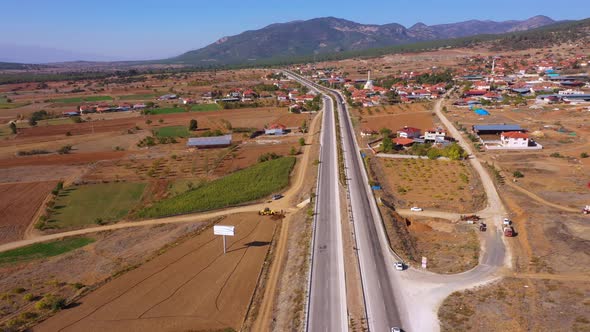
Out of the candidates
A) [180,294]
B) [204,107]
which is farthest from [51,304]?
[204,107]

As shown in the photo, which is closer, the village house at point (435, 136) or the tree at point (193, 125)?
the village house at point (435, 136)

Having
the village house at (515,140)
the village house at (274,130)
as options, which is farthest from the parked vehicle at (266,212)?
the village house at (515,140)

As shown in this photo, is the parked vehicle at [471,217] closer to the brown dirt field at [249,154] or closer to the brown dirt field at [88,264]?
the brown dirt field at [88,264]

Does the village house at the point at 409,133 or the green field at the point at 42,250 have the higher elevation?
the village house at the point at 409,133

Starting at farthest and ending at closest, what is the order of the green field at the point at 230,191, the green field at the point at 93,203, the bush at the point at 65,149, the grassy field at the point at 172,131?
1. the grassy field at the point at 172,131
2. the bush at the point at 65,149
3. the green field at the point at 230,191
4. the green field at the point at 93,203

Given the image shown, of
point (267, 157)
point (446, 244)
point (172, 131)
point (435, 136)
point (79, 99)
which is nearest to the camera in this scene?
point (446, 244)

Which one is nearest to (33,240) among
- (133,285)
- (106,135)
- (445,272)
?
(133,285)

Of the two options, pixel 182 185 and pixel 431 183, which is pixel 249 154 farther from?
pixel 431 183

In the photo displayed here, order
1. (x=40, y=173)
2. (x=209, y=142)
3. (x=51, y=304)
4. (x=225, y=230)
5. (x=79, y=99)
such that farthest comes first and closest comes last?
(x=79, y=99)
(x=209, y=142)
(x=40, y=173)
(x=225, y=230)
(x=51, y=304)
